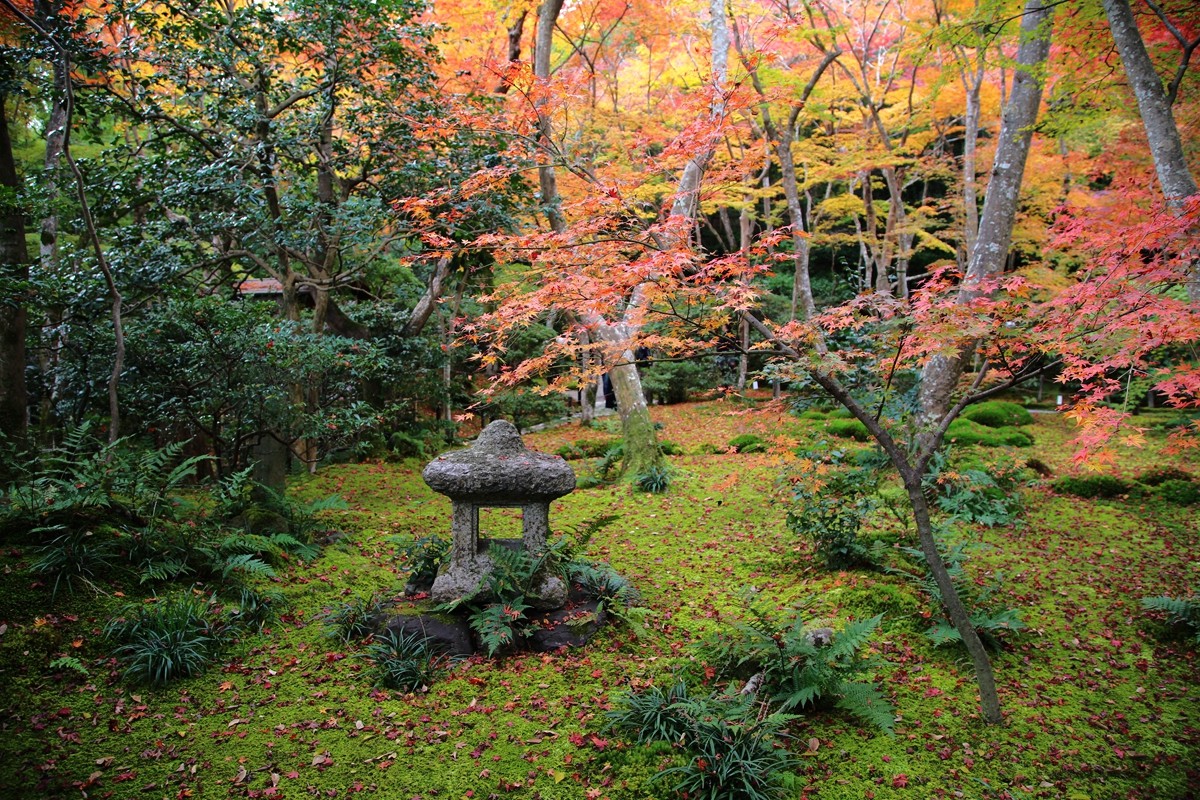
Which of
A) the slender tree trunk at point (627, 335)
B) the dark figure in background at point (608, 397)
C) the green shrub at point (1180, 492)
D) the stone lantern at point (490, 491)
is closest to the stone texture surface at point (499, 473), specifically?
the stone lantern at point (490, 491)

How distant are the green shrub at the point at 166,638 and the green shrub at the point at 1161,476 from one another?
11035 millimetres

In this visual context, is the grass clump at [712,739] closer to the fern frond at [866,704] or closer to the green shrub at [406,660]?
the fern frond at [866,704]

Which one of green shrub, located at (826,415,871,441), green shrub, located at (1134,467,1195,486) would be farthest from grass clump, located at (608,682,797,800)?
green shrub, located at (826,415,871,441)

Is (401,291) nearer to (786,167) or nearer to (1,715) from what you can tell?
(786,167)

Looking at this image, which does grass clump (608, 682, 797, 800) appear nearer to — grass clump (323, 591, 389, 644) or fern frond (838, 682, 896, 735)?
fern frond (838, 682, 896, 735)

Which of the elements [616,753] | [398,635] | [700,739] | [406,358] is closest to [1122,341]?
[700,739]

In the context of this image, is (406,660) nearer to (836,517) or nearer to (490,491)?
(490,491)

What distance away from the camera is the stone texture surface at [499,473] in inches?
191

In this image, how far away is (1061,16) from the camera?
6859mm

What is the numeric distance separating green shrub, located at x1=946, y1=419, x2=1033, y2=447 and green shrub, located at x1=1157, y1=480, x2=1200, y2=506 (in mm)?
2983

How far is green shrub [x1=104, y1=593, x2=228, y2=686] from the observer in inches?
163

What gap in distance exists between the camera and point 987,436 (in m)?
12.0

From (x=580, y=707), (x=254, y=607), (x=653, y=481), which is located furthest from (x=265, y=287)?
(x=580, y=707)

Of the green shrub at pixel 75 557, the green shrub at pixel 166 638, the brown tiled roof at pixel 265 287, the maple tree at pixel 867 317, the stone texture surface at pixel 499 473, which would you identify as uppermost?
the brown tiled roof at pixel 265 287
